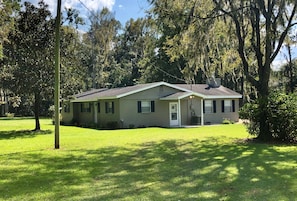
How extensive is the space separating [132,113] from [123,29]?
31.8 meters

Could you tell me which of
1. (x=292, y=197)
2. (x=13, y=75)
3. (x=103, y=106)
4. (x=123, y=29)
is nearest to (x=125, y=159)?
(x=292, y=197)

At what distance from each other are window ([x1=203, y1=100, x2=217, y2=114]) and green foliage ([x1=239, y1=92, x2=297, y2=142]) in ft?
41.4

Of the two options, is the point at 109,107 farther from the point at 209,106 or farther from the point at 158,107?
the point at 209,106

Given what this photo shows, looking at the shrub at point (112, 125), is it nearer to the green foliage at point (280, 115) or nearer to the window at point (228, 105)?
the window at point (228, 105)

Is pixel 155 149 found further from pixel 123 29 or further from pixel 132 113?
pixel 123 29

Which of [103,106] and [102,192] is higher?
[103,106]

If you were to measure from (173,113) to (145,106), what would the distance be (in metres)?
2.19

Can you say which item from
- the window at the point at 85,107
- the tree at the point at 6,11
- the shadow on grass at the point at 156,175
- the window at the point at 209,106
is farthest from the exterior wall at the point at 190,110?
the tree at the point at 6,11

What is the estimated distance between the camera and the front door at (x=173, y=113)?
24234 mm

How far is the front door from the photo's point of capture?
24.2 m

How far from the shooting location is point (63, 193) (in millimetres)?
5941

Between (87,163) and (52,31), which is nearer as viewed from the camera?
(87,163)

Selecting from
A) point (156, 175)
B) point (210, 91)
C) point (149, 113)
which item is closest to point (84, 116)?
point (149, 113)

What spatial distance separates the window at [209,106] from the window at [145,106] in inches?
185
